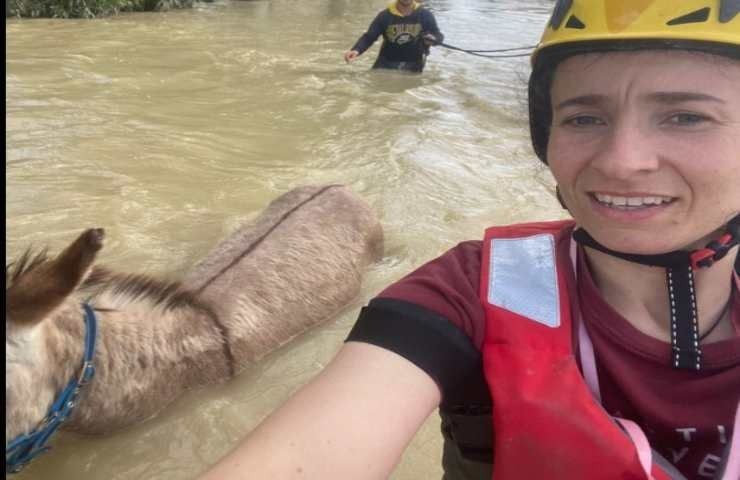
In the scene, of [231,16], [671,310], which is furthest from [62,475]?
[231,16]

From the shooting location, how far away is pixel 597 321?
1941mm

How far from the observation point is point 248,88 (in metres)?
10.9

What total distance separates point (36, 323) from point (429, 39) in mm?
10982

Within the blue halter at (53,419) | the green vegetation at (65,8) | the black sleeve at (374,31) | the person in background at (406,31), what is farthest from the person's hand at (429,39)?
the blue halter at (53,419)

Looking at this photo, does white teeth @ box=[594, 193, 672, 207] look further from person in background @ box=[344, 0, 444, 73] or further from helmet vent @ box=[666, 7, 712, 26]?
person in background @ box=[344, 0, 444, 73]

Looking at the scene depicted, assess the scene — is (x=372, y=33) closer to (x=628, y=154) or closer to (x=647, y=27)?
(x=647, y=27)

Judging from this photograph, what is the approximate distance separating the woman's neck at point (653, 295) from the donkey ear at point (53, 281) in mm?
1566

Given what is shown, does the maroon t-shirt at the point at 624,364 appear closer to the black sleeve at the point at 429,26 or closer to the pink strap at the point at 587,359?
the pink strap at the point at 587,359

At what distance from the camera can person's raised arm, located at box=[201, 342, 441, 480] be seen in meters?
1.56

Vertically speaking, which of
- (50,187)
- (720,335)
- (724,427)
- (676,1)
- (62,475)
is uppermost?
(676,1)

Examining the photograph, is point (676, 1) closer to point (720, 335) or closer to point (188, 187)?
point (720, 335)

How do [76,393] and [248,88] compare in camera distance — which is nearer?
[76,393]

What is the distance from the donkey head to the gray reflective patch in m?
1.23

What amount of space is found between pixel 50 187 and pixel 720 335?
588cm
